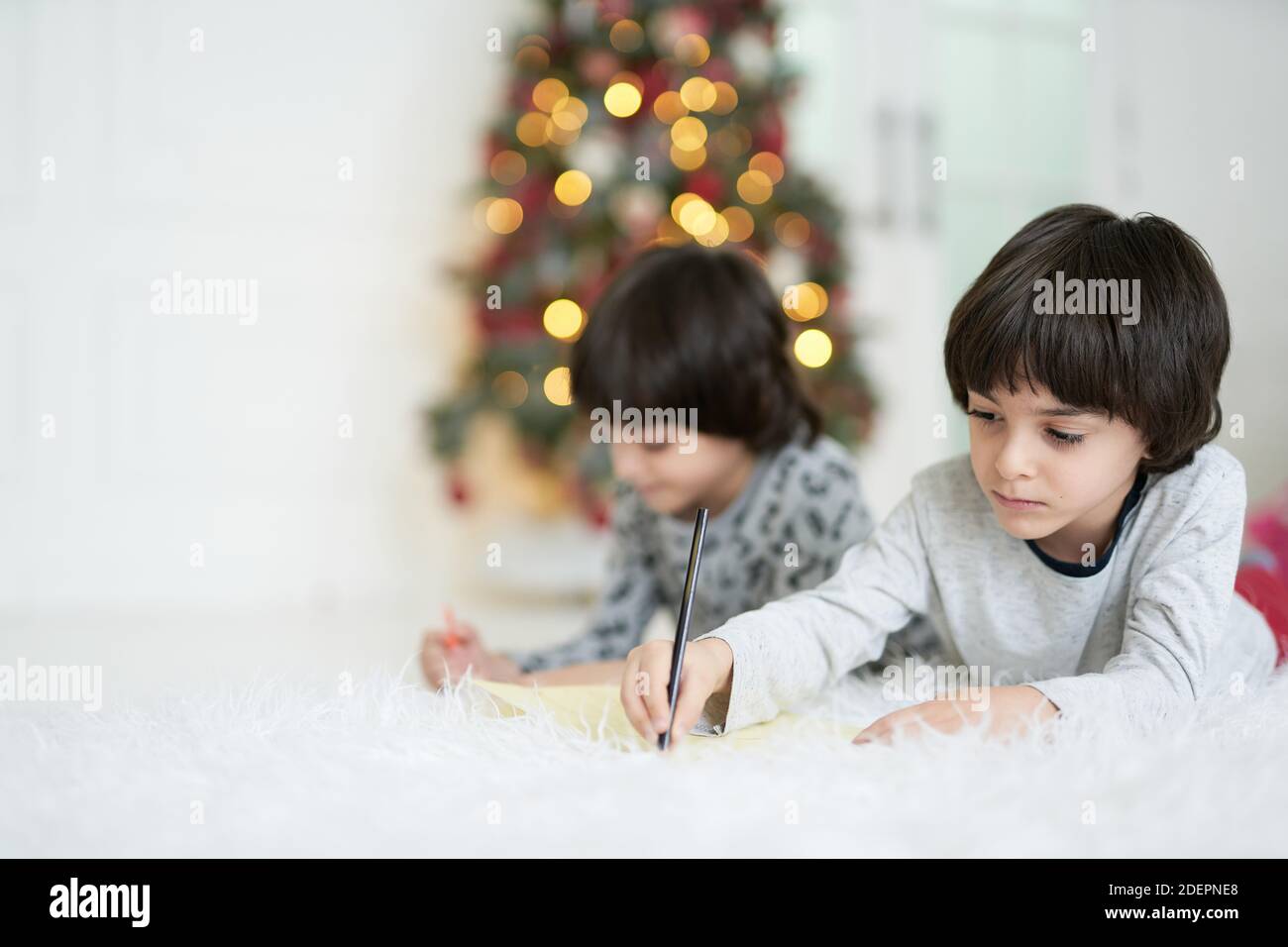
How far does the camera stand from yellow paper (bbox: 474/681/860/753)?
745 mm

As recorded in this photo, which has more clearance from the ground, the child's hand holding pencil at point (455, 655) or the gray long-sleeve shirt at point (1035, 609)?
the gray long-sleeve shirt at point (1035, 609)

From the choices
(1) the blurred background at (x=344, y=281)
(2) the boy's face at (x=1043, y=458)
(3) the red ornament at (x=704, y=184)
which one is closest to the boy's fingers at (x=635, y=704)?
(2) the boy's face at (x=1043, y=458)

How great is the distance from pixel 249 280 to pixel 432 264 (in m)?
0.45

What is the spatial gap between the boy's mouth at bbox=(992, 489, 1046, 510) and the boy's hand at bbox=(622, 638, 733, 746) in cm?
26

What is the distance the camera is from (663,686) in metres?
0.71

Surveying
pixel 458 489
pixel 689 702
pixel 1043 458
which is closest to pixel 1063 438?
pixel 1043 458

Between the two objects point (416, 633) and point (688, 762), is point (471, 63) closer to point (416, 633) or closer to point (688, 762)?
point (416, 633)

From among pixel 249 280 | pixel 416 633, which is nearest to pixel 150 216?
pixel 249 280

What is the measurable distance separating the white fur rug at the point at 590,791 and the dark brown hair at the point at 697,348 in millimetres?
581

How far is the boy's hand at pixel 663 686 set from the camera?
712 mm

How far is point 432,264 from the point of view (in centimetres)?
279

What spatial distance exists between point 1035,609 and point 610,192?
1.75 m

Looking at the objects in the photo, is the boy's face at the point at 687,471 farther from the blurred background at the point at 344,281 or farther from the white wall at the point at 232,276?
the white wall at the point at 232,276

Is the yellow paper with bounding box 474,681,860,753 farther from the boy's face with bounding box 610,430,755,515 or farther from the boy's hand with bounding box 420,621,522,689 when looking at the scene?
the boy's face with bounding box 610,430,755,515
